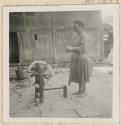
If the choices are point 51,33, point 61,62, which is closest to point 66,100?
point 61,62

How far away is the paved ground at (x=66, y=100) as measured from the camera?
1.54m

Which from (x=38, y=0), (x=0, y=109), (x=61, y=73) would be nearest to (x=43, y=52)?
(x=61, y=73)

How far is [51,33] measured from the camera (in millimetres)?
1572

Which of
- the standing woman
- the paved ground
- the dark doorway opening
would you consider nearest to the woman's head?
the standing woman

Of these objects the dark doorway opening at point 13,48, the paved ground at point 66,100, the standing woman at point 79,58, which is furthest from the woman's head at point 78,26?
the dark doorway opening at point 13,48

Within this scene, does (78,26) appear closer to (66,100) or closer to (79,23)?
(79,23)

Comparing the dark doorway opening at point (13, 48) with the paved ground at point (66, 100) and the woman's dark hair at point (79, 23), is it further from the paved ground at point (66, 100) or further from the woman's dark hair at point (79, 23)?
the woman's dark hair at point (79, 23)

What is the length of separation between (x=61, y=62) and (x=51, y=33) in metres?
0.15

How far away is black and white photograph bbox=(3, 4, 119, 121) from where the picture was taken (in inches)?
60.8

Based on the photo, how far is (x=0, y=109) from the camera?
5.25ft

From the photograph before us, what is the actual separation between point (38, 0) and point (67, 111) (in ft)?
1.89

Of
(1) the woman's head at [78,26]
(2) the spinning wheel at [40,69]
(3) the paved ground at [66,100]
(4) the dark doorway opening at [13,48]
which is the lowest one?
(3) the paved ground at [66,100]

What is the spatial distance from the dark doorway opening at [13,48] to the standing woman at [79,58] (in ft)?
0.84

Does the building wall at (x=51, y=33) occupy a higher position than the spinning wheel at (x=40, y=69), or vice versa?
the building wall at (x=51, y=33)
